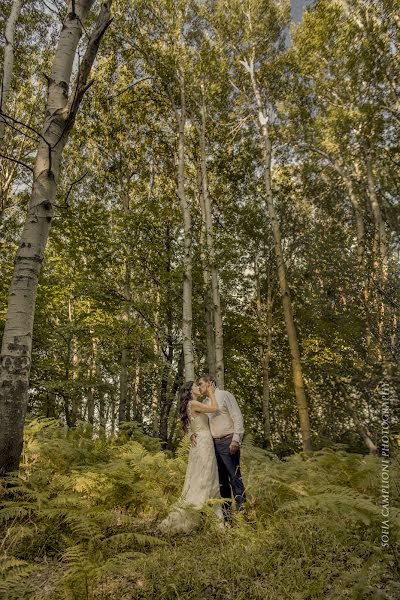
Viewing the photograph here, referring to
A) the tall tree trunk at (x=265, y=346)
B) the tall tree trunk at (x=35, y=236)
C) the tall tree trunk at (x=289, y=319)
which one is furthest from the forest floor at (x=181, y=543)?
the tall tree trunk at (x=265, y=346)

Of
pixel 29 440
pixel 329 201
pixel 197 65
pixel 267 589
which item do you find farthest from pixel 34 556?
pixel 329 201

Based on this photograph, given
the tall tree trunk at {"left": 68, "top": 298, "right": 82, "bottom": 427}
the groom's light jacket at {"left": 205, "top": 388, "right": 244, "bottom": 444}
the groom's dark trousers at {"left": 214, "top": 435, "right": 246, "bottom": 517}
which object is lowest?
the groom's dark trousers at {"left": 214, "top": 435, "right": 246, "bottom": 517}

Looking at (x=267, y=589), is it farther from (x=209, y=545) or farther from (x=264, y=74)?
(x=264, y=74)

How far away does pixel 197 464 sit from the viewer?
4.85m

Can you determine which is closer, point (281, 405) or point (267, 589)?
point (267, 589)

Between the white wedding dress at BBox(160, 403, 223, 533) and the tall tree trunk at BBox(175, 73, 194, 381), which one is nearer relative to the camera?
the white wedding dress at BBox(160, 403, 223, 533)

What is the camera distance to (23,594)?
2805 millimetres

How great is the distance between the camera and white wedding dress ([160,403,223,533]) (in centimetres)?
452

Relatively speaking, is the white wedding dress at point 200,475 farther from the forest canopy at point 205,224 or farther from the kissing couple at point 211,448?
the forest canopy at point 205,224

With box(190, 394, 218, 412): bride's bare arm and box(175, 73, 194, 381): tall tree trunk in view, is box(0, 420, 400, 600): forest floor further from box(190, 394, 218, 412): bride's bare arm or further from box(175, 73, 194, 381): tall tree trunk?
box(175, 73, 194, 381): tall tree trunk

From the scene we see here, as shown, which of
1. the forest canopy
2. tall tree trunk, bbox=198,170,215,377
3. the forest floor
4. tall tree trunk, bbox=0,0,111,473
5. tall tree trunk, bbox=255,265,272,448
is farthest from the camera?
tall tree trunk, bbox=255,265,272,448

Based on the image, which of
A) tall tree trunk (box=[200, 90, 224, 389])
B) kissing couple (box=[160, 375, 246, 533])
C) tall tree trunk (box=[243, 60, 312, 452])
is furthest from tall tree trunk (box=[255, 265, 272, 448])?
kissing couple (box=[160, 375, 246, 533])

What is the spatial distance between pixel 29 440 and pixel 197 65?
1330cm

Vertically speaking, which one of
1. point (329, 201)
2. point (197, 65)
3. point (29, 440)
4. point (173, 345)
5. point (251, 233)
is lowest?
point (29, 440)
